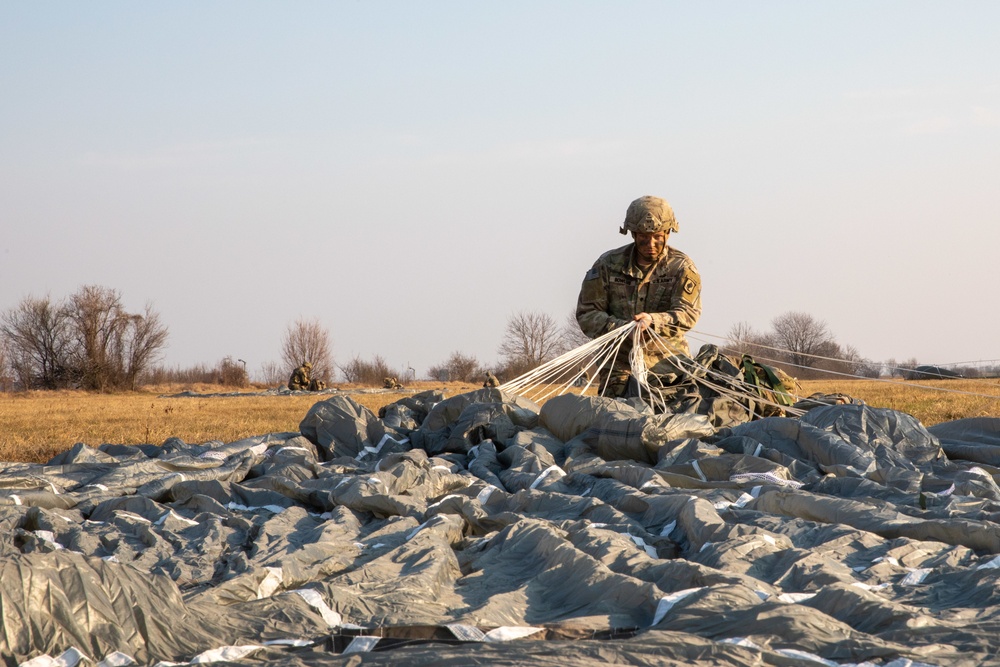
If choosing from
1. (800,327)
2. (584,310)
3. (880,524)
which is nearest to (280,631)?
(880,524)

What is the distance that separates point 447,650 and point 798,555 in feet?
5.44

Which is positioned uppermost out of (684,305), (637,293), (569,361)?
(637,293)

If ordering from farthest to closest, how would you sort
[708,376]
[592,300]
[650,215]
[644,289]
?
[592,300] → [644,289] → [650,215] → [708,376]

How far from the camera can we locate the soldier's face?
28.2ft

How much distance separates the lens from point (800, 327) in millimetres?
44625

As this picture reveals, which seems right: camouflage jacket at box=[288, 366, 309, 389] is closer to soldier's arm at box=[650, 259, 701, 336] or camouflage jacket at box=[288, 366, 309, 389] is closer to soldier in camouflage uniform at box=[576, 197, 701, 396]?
soldier in camouflage uniform at box=[576, 197, 701, 396]

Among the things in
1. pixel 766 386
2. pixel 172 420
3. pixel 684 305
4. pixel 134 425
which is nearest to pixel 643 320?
pixel 684 305

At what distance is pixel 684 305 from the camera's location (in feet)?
28.1

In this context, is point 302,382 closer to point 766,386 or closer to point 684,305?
point 684,305

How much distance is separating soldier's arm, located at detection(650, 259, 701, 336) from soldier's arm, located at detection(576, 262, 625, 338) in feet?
1.67

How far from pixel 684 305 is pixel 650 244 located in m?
0.55

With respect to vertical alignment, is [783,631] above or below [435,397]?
below

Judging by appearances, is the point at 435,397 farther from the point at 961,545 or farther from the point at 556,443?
the point at 961,545

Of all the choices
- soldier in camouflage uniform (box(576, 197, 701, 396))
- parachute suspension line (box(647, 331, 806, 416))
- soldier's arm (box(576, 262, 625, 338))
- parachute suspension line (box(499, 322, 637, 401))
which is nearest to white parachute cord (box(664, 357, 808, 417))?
parachute suspension line (box(647, 331, 806, 416))
